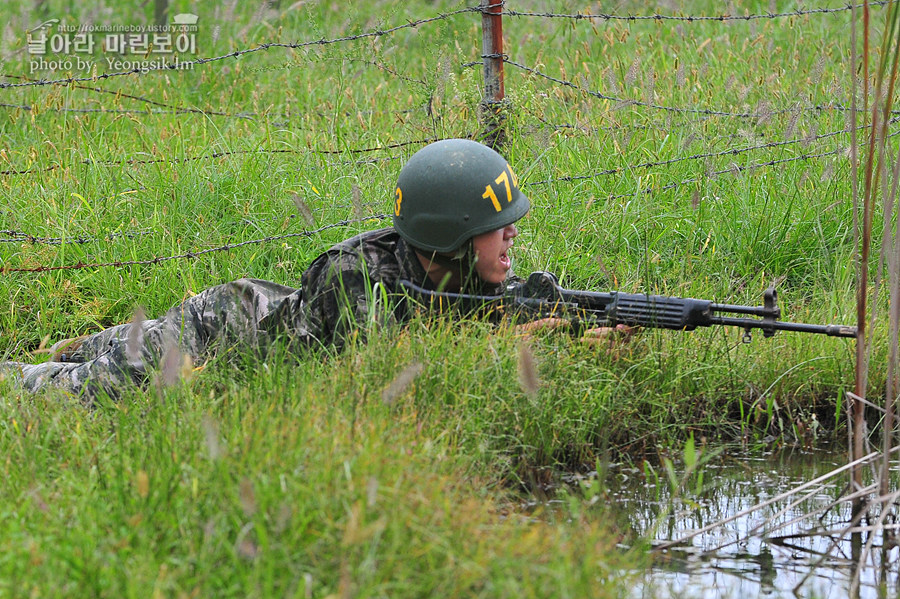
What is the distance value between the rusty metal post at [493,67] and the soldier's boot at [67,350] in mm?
2076

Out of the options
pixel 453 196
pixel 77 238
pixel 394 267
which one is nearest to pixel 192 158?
pixel 77 238

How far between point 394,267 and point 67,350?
159 cm

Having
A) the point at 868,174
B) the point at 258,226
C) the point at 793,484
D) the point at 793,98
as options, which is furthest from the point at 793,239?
the point at 258,226

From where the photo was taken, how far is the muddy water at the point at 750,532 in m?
2.63

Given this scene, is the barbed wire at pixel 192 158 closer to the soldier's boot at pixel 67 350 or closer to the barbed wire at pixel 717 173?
the barbed wire at pixel 717 173

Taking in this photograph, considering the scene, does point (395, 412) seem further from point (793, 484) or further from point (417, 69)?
point (417, 69)

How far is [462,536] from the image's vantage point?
7.43 feet

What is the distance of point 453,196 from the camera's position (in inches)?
139

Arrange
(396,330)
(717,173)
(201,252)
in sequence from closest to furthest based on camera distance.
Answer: (396,330), (201,252), (717,173)

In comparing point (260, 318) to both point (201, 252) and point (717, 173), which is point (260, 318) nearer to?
point (201, 252)

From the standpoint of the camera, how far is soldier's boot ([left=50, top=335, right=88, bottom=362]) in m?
4.31

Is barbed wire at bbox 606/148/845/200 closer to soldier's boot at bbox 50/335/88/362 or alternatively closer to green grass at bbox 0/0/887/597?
green grass at bbox 0/0/887/597

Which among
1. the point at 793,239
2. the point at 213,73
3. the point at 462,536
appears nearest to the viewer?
the point at 462,536

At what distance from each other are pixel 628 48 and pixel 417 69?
1.56 meters
